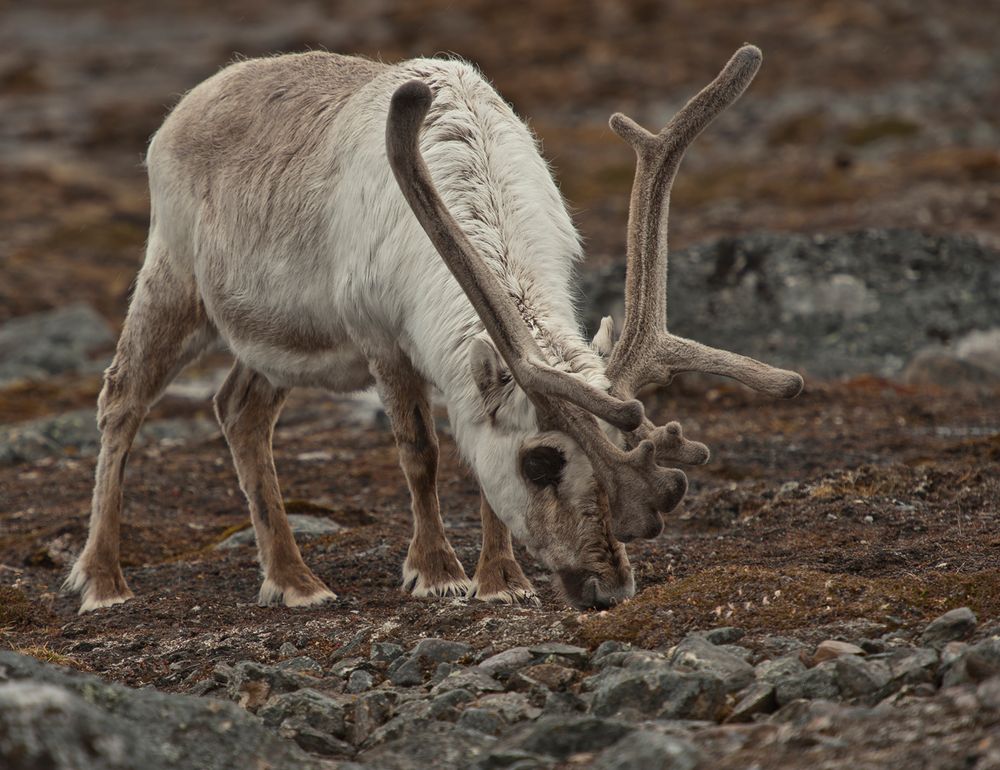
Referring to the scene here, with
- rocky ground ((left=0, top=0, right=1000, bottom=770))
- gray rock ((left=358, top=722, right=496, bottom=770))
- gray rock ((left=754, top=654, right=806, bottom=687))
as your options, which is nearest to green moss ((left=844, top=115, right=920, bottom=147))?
rocky ground ((left=0, top=0, right=1000, bottom=770))

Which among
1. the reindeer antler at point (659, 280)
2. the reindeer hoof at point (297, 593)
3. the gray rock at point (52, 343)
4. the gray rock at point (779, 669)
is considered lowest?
the gray rock at point (52, 343)

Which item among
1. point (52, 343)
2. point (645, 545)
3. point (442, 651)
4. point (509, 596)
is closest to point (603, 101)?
point (52, 343)

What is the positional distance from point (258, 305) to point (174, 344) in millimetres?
960

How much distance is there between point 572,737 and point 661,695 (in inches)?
19.6

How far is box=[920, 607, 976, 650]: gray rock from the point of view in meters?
4.88

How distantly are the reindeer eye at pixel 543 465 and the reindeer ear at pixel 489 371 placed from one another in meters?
0.32

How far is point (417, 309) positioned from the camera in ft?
21.4

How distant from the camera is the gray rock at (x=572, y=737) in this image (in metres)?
4.25

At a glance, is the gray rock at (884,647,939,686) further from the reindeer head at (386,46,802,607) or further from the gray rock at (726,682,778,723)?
the reindeer head at (386,46,802,607)

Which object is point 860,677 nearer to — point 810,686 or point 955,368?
point 810,686

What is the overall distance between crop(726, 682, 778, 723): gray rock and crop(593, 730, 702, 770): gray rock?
0.48 meters

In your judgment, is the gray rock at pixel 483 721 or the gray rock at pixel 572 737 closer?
the gray rock at pixel 572 737

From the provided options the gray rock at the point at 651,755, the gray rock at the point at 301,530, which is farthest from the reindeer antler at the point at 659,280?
the gray rock at the point at 301,530

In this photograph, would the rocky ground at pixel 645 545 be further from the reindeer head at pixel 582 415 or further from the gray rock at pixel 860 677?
the reindeer head at pixel 582 415
